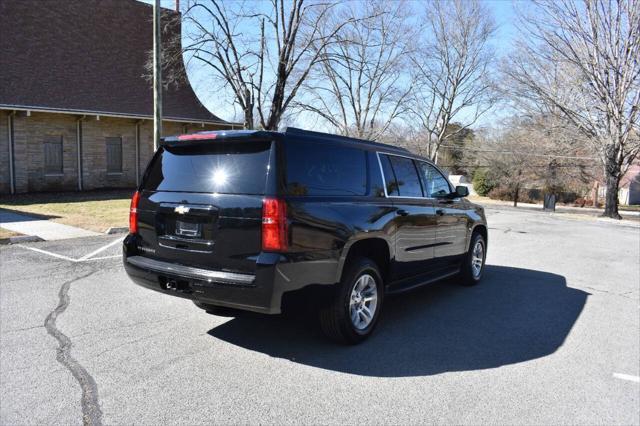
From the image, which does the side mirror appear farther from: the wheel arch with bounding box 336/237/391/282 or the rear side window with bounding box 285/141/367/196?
the rear side window with bounding box 285/141/367/196

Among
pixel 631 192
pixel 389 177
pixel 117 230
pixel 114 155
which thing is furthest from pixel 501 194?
pixel 389 177

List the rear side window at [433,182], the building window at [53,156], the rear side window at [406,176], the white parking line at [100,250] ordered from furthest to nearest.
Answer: the building window at [53,156], the white parking line at [100,250], the rear side window at [433,182], the rear side window at [406,176]

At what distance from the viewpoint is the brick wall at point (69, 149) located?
19.8 metres

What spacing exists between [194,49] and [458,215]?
19060 millimetres

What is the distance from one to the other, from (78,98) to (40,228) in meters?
11.7

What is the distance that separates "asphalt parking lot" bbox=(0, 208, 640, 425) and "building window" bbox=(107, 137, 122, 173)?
687 inches

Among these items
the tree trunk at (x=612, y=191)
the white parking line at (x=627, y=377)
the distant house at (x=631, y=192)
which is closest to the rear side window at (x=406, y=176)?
the white parking line at (x=627, y=377)

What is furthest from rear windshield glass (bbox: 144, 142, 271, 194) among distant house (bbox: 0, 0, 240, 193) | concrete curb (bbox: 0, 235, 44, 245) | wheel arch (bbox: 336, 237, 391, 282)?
distant house (bbox: 0, 0, 240, 193)

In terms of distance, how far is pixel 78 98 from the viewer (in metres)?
21.5

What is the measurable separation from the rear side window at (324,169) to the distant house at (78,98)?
59.6 ft

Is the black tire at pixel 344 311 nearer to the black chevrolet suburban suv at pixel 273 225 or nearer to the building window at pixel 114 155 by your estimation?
the black chevrolet suburban suv at pixel 273 225

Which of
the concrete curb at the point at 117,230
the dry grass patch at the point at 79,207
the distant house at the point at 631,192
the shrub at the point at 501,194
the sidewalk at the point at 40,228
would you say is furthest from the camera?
the distant house at the point at 631,192

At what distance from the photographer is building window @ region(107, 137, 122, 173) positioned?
2348cm

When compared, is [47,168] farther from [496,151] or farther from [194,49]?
[496,151]
